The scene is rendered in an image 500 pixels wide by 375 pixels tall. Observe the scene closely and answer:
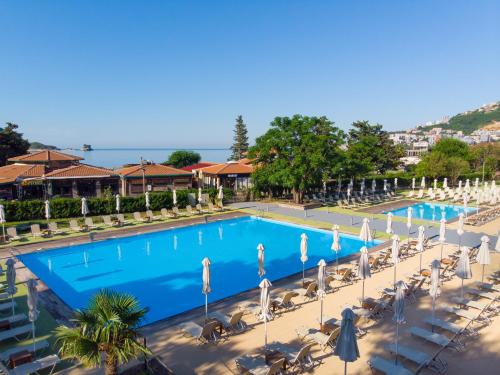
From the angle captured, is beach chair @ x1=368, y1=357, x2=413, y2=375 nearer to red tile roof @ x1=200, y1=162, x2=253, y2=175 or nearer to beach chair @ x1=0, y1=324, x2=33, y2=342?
beach chair @ x1=0, y1=324, x2=33, y2=342

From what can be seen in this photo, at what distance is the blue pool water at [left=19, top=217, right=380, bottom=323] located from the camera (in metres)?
12.9

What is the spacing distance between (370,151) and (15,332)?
35.4m

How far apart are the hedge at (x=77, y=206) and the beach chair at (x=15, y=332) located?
14801 mm

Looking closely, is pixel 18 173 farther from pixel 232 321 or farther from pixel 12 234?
pixel 232 321

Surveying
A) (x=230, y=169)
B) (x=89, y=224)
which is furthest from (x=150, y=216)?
(x=230, y=169)

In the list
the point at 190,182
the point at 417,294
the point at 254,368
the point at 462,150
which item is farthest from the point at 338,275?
the point at 462,150

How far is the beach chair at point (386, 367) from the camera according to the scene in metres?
6.66

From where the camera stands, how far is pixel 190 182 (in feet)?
118

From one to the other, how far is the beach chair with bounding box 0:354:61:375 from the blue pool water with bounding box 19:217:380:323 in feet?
11.4

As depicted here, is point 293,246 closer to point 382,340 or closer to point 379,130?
point 382,340

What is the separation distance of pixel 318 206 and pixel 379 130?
68.0 feet

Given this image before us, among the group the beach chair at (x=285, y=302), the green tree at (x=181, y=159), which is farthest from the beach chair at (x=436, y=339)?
the green tree at (x=181, y=159)

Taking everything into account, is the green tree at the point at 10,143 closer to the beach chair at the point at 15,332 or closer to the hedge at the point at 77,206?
the hedge at the point at 77,206

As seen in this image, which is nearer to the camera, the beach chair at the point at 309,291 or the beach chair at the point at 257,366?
the beach chair at the point at 257,366
